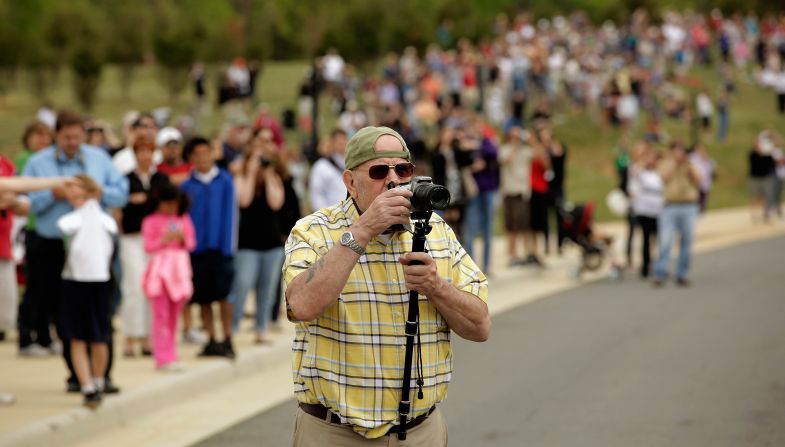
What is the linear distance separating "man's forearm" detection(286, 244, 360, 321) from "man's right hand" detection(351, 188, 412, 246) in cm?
8

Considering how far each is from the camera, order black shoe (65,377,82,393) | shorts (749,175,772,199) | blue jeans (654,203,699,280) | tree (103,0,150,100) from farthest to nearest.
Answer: tree (103,0,150,100) < shorts (749,175,772,199) < blue jeans (654,203,699,280) < black shoe (65,377,82,393)

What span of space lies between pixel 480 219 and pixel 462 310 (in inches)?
539

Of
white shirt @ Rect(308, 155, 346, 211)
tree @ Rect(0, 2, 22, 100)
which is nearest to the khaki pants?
white shirt @ Rect(308, 155, 346, 211)

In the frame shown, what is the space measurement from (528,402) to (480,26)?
46.5 meters

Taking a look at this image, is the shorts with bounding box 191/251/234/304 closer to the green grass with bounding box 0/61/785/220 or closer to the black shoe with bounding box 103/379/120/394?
the black shoe with bounding box 103/379/120/394

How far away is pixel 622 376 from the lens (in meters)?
11.3

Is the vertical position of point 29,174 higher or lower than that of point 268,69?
lower

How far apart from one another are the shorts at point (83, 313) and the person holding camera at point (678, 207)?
10.2m

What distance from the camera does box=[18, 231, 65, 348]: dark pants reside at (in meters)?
9.90

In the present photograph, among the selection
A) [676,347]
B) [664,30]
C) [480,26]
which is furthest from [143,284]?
[480,26]

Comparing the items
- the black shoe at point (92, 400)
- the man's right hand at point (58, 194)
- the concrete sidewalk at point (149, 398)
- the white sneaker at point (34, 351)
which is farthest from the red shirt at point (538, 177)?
the black shoe at point (92, 400)

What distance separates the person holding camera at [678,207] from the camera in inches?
702

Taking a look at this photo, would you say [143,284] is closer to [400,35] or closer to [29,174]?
[29,174]

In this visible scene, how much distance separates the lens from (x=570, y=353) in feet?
41.2
